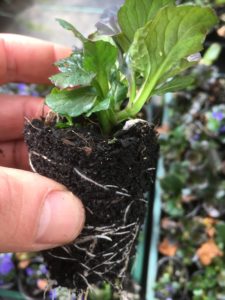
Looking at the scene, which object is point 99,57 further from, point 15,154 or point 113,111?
point 15,154

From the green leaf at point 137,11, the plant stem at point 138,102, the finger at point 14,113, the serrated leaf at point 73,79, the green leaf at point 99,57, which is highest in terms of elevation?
the green leaf at point 137,11

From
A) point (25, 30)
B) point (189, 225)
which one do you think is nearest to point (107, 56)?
point (189, 225)

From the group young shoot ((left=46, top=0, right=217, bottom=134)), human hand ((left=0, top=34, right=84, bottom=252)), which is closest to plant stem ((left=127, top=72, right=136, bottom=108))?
young shoot ((left=46, top=0, right=217, bottom=134))

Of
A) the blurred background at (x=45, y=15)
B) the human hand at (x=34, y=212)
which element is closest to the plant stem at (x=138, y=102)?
the human hand at (x=34, y=212)

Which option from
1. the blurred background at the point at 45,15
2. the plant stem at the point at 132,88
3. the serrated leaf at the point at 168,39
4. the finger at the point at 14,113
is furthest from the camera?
the blurred background at the point at 45,15

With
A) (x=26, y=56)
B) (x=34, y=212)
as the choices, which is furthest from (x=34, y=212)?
(x=26, y=56)

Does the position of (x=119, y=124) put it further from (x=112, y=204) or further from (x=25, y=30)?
(x=25, y=30)

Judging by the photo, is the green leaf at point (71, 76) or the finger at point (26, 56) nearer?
the green leaf at point (71, 76)

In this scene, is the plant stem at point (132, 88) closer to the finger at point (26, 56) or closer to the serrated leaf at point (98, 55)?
the serrated leaf at point (98, 55)
